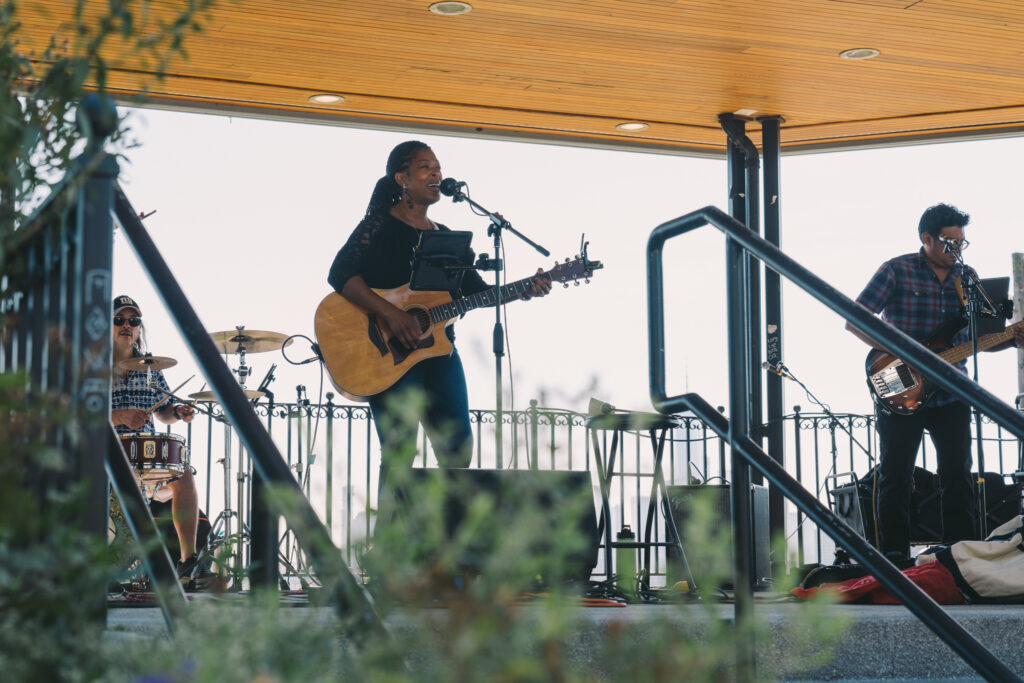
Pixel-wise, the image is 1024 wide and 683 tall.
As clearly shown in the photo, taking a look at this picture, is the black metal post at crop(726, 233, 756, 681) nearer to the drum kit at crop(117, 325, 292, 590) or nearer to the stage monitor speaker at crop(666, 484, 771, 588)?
the stage monitor speaker at crop(666, 484, 771, 588)

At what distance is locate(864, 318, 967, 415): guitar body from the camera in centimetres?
500

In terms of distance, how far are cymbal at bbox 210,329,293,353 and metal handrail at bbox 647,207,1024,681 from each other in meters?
3.97

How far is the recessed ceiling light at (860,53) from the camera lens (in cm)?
527

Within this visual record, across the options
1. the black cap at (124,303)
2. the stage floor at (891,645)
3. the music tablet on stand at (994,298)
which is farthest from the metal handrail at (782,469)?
the black cap at (124,303)

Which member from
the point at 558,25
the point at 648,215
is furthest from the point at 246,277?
the point at 558,25

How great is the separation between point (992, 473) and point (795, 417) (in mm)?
1258

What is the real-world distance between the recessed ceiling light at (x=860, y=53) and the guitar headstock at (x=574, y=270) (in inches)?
62.4

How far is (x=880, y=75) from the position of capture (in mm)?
5629

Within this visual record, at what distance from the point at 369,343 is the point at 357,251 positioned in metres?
0.36

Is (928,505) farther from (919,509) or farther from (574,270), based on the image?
(574,270)

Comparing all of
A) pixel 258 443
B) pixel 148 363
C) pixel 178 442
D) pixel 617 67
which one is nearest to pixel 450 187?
pixel 617 67

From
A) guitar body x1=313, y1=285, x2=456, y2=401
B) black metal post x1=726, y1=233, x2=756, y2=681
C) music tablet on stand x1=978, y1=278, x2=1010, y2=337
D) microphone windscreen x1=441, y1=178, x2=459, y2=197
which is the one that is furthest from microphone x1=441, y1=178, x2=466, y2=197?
music tablet on stand x1=978, y1=278, x2=1010, y2=337

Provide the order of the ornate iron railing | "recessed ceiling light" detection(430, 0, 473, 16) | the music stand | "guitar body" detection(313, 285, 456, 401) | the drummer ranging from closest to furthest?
1. the music stand
2. "guitar body" detection(313, 285, 456, 401)
3. "recessed ceiling light" detection(430, 0, 473, 16)
4. the drummer
5. the ornate iron railing

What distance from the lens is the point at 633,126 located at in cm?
648
